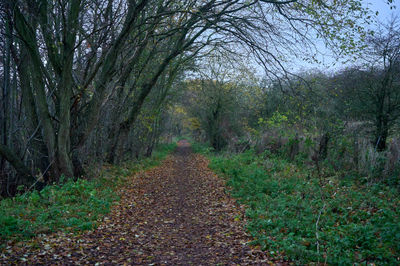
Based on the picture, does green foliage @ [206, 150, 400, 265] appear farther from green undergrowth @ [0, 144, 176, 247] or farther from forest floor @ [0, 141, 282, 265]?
green undergrowth @ [0, 144, 176, 247]

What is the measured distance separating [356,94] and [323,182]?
4.68m

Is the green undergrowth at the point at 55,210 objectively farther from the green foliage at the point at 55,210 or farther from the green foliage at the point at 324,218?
the green foliage at the point at 324,218

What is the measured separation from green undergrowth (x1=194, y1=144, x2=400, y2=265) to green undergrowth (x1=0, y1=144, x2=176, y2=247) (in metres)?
3.66

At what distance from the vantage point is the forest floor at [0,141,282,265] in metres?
4.70

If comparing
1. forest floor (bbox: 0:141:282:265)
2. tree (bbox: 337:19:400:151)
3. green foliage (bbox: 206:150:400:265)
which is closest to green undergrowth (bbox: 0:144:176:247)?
forest floor (bbox: 0:141:282:265)

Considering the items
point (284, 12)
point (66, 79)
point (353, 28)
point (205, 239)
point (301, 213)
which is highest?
point (284, 12)

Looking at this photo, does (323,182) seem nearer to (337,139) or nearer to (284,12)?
(337,139)

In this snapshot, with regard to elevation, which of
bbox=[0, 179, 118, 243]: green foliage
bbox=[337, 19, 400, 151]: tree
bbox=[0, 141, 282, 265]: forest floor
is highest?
bbox=[337, 19, 400, 151]: tree

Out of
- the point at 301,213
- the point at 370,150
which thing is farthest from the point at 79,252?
the point at 370,150

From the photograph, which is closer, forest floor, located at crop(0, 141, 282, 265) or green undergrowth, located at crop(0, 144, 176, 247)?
forest floor, located at crop(0, 141, 282, 265)

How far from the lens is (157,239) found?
5.84 m

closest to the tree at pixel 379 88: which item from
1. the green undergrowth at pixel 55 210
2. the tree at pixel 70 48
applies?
the tree at pixel 70 48

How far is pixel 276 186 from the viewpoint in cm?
886

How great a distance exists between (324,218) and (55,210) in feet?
18.7
